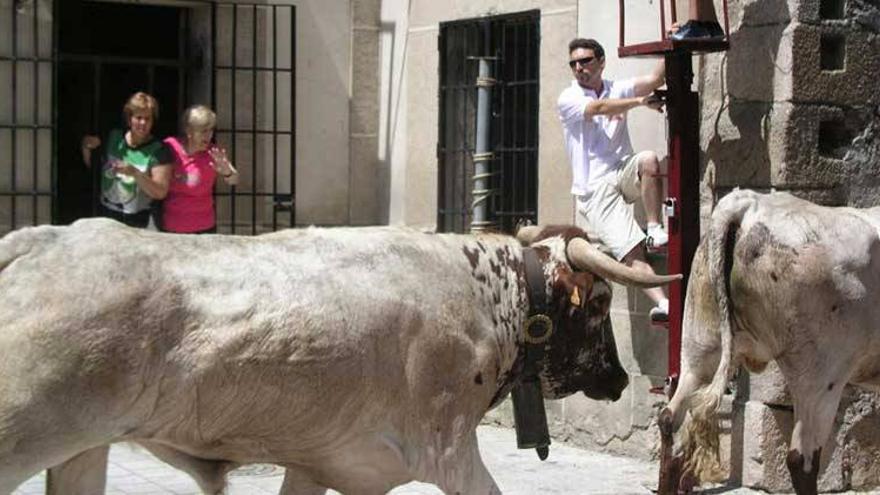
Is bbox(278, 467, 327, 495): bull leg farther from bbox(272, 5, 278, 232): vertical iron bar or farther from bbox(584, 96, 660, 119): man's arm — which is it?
bbox(272, 5, 278, 232): vertical iron bar

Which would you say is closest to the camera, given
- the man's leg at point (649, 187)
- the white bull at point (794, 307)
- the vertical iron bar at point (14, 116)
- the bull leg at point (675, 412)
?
the white bull at point (794, 307)

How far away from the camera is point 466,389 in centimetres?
488

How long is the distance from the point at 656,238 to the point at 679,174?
0.48 m

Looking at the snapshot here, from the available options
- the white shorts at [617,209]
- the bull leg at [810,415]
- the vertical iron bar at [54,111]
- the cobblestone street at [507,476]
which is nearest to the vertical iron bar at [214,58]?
the vertical iron bar at [54,111]

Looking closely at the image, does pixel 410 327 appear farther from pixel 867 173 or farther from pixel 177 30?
pixel 177 30

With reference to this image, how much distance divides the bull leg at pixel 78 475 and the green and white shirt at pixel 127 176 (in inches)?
172

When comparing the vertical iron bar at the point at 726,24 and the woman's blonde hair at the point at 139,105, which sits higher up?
the vertical iron bar at the point at 726,24

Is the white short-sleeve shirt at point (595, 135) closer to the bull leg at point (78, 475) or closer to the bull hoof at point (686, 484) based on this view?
the bull hoof at point (686, 484)

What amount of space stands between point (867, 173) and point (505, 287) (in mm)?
3366

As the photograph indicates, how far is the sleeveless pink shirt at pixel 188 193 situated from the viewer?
9.08m

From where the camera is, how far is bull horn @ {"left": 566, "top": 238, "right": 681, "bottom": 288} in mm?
5082

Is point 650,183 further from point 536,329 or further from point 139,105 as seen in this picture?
point 536,329

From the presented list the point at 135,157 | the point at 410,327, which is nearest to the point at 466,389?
the point at 410,327

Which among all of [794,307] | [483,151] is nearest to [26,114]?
[483,151]
